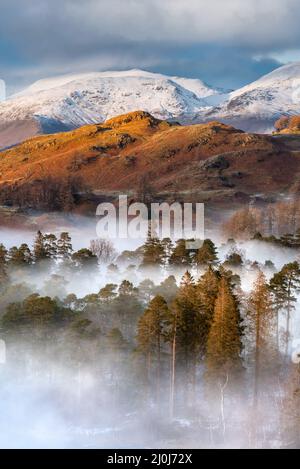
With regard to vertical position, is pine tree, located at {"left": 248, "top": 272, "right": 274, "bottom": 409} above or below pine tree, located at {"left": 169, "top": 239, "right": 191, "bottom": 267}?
below

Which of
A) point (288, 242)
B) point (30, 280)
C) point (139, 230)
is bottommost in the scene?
point (30, 280)

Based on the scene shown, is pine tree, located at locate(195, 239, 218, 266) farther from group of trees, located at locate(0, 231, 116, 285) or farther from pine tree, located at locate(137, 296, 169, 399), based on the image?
pine tree, located at locate(137, 296, 169, 399)

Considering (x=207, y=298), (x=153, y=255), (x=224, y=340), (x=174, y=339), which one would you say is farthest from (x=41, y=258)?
(x=224, y=340)

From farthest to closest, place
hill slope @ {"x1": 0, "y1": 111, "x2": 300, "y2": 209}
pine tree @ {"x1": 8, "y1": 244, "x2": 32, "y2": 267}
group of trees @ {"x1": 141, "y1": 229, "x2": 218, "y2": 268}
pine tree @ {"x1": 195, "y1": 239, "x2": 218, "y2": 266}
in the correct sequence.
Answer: hill slope @ {"x1": 0, "y1": 111, "x2": 300, "y2": 209}
group of trees @ {"x1": 141, "y1": 229, "x2": 218, "y2": 268}
pine tree @ {"x1": 195, "y1": 239, "x2": 218, "y2": 266}
pine tree @ {"x1": 8, "y1": 244, "x2": 32, "y2": 267}

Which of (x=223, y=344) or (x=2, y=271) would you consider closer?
(x=223, y=344)

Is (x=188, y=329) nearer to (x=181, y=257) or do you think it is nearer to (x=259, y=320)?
(x=259, y=320)

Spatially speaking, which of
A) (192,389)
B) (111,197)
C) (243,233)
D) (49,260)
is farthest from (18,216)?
(192,389)

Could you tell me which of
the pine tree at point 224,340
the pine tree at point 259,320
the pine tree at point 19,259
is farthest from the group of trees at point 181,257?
the pine tree at point 224,340

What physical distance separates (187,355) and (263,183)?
11651cm

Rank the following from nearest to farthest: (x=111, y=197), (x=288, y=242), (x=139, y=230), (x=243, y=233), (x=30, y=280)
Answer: (x=30, y=280)
(x=288, y=242)
(x=243, y=233)
(x=139, y=230)
(x=111, y=197)

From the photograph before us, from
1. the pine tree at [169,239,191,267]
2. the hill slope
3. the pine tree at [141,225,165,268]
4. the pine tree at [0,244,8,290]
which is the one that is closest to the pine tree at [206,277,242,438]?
the pine tree at [141,225,165,268]

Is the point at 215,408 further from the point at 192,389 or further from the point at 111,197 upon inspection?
the point at 111,197

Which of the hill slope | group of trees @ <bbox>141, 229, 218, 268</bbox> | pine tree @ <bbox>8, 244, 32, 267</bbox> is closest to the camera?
pine tree @ <bbox>8, 244, 32, 267</bbox>

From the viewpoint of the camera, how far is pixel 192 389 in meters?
52.2
